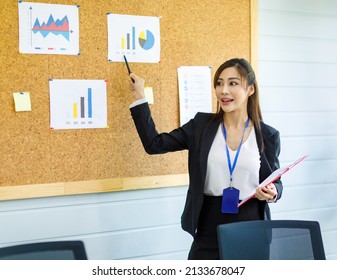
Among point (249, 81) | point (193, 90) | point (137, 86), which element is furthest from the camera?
point (193, 90)

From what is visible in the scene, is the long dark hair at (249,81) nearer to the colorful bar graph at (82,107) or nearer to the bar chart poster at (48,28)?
the colorful bar graph at (82,107)

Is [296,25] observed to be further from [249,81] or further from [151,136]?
[151,136]

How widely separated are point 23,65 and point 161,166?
36.0 inches

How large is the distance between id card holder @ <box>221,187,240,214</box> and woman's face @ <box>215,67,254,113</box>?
1.27ft

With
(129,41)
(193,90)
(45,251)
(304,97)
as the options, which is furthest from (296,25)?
(45,251)

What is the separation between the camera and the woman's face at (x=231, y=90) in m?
1.99

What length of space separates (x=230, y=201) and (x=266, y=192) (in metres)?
0.17

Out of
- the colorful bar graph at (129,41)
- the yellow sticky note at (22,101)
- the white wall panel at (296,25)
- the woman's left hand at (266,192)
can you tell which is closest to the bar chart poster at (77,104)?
the yellow sticky note at (22,101)

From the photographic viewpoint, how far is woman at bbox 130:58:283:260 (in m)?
1.95

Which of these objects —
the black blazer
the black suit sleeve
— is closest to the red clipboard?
the black blazer

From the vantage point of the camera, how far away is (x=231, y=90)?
1.99 meters

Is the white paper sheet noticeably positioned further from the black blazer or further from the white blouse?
the white blouse
